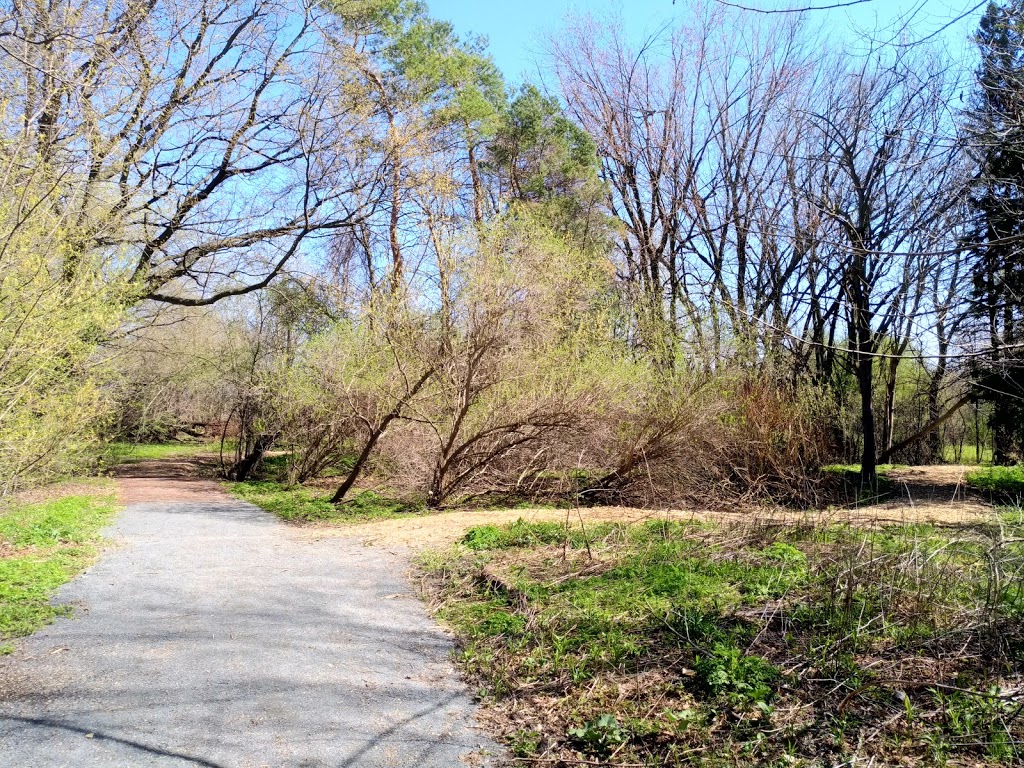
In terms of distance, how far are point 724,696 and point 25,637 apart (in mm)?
4825

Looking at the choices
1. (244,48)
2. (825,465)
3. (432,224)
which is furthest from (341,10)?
(825,465)

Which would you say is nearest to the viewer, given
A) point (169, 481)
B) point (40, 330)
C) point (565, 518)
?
point (40, 330)

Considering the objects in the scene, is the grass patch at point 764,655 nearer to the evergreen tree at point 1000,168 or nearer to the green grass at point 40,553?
the evergreen tree at point 1000,168

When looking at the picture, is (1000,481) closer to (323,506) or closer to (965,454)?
(323,506)

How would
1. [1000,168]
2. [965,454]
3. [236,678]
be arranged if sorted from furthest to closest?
Answer: [965,454]
[1000,168]
[236,678]

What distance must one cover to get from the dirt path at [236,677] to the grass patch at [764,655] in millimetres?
470

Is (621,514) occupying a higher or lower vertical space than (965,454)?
lower

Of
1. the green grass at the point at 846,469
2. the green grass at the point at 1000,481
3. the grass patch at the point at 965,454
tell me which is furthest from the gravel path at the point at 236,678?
the grass patch at the point at 965,454

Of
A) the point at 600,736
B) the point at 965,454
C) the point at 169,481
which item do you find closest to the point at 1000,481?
the point at 600,736

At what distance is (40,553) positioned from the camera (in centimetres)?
810

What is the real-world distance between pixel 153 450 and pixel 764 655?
31.6 meters

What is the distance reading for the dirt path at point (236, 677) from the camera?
3385mm

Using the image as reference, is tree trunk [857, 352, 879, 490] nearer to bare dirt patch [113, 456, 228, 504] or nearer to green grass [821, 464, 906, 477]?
green grass [821, 464, 906, 477]

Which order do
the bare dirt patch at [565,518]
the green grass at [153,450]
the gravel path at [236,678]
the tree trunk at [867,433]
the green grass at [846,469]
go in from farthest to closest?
the green grass at [153,450] < the tree trunk at [867,433] < the green grass at [846,469] < the bare dirt patch at [565,518] < the gravel path at [236,678]
